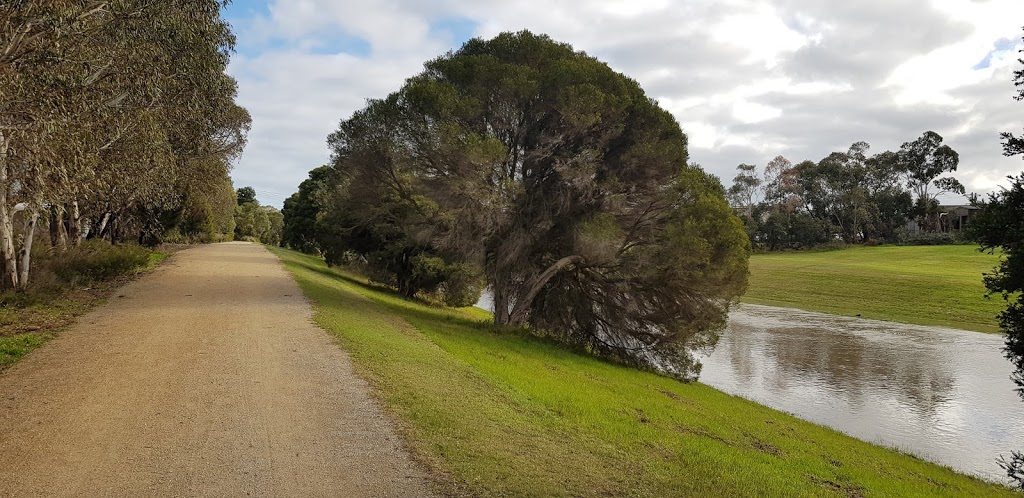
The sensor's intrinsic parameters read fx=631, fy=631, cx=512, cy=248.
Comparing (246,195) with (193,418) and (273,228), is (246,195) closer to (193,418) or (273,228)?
(273,228)

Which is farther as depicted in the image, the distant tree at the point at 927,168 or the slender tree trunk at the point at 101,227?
the distant tree at the point at 927,168

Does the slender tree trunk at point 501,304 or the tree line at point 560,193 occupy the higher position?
the tree line at point 560,193

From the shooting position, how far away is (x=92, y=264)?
18.7 meters

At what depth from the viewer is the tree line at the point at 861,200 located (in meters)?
79.2

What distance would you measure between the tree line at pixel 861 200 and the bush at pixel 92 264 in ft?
228

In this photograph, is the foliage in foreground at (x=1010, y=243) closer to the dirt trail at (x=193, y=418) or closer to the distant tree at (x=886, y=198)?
the dirt trail at (x=193, y=418)

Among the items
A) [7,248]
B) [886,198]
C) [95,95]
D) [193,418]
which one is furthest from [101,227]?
[886,198]

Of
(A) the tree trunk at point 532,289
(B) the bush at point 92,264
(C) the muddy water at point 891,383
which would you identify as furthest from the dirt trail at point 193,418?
(C) the muddy water at point 891,383

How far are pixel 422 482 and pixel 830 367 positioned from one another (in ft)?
74.3

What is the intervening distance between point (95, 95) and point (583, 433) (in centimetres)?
1135

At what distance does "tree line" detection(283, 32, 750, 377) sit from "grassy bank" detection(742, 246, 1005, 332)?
2415 cm

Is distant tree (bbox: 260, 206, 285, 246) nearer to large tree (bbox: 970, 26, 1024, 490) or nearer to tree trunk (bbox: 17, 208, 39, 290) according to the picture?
tree trunk (bbox: 17, 208, 39, 290)

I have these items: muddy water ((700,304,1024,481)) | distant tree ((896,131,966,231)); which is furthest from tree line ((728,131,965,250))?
muddy water ((700,304,1024,481))

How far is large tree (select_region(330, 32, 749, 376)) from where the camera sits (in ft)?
62.1
